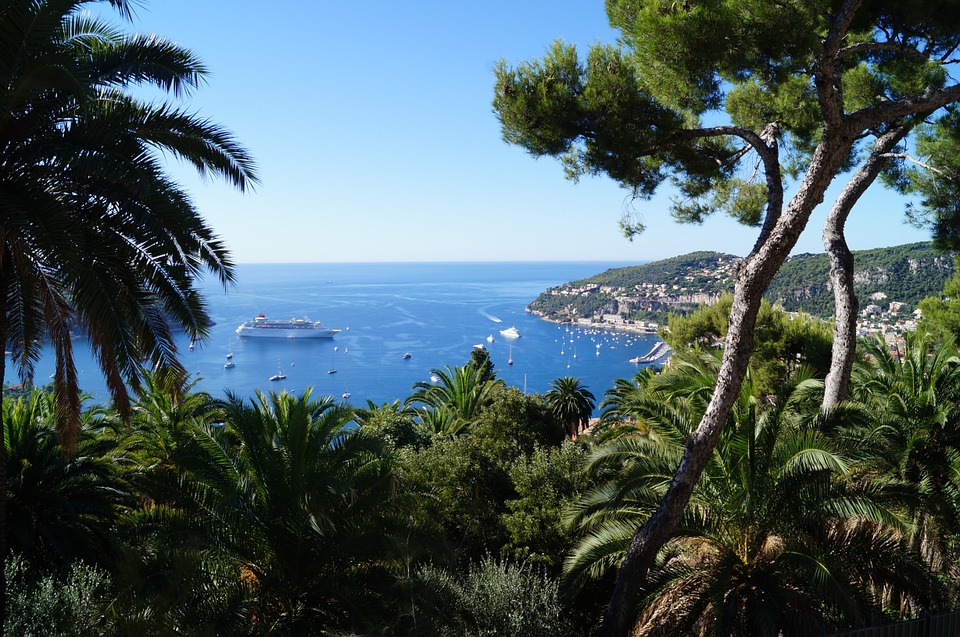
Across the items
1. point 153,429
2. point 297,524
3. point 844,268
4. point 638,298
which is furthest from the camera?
point 638,298

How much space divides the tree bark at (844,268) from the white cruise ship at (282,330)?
292ft

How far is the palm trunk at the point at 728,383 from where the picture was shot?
621 cm

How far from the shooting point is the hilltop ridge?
3956cm

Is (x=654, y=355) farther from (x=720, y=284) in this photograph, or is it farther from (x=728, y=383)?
(x=728, y=383)

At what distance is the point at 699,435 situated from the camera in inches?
252

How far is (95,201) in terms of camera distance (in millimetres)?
5344

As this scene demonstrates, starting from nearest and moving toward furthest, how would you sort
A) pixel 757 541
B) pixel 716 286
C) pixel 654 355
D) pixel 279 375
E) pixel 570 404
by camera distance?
pixel 757 541
pixel 570 404
pixel 279 375
pixel 716 286
pixel 654 355

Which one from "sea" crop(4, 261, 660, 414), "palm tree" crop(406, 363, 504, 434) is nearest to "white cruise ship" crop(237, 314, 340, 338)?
"sea" crop(4, 261, 660, 414)

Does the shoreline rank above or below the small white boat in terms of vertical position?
above

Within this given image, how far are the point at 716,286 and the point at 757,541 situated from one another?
78496 mm

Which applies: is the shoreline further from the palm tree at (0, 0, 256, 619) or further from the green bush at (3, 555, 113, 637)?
the green bush at (3, 555, 113, 637)

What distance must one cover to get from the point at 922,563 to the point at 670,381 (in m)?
3.33

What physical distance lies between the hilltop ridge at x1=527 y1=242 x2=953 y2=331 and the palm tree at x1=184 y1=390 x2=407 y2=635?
14.8 feet

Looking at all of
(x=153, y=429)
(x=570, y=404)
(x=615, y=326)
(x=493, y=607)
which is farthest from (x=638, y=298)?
(x=493, y=607)
